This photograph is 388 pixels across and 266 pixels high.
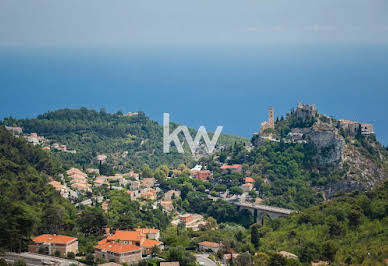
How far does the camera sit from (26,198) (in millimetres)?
27875

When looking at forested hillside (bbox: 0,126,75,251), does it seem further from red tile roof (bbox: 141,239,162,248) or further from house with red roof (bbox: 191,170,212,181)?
house with red roof (bbox: 191,170,212,181)

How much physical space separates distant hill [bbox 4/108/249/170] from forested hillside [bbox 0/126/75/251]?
909 cm

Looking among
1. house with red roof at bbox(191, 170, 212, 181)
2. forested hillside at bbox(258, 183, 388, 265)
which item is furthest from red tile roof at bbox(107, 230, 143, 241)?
house with red roof at bbox(191, 170, 212, 181)

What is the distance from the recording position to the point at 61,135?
50.5 meters

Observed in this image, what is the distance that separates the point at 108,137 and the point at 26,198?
25271mm

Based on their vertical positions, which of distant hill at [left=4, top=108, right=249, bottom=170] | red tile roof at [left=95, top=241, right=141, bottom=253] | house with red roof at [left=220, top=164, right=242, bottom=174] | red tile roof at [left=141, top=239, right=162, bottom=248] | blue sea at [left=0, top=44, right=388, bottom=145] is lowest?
red tile roof at [left=95, top=241, right=141, bottom=253]

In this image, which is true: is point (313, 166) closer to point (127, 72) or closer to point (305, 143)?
point (305, 143)

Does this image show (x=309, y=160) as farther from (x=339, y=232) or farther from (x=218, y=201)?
(x=339, y=232)

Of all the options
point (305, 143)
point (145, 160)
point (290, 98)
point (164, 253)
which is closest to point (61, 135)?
point (145, 160)

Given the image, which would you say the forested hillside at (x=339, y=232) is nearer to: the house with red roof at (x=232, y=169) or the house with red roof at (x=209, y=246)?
the house with red roof at (x=209, y=246)

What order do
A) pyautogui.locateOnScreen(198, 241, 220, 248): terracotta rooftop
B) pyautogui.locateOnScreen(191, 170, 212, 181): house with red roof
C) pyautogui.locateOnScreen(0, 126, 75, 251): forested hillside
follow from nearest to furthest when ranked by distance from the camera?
pyautogui.locateOnScreen(0, 126, 75, 251): forested hillside
pyautogui.locateOnScreen(198, 241, 220, 248): terracotta rooftop
pyautogui.locateOnScreen(191, 170, 212, 181): house with red roof

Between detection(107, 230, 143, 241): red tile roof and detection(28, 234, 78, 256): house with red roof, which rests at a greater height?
detection(107, 230, 143, 241): red tile roof

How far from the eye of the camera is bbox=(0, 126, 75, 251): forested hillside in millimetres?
20844

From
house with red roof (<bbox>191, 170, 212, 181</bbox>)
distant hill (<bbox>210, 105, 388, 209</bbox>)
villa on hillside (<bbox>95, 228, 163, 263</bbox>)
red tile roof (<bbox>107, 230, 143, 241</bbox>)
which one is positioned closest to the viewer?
villa on hillside (<bbox>95, 228, 163, 263</bbox>)
